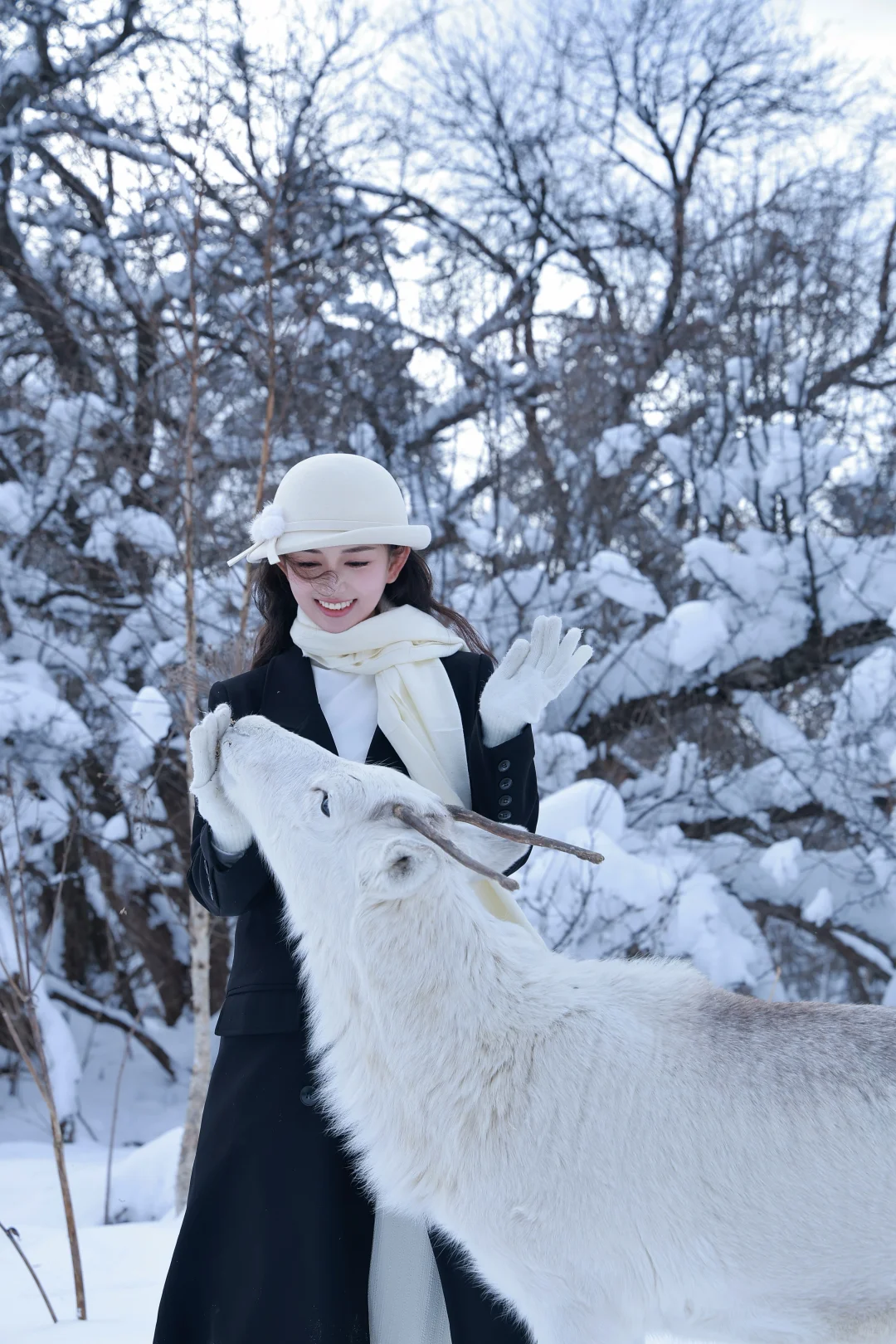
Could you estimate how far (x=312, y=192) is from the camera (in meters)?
6.34

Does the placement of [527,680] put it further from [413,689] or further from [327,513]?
[327,513]

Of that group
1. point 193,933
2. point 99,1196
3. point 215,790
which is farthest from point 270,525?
point 99,1196

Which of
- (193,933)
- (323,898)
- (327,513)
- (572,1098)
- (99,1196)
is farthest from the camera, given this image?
(99,1196)

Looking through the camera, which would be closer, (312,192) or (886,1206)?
(886,1206)

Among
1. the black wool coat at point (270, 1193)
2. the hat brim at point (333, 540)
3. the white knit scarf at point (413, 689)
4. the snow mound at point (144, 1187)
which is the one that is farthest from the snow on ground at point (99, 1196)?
the hat brim at point (333, 540)

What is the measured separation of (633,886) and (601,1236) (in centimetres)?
383

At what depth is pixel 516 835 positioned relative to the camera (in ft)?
4.94

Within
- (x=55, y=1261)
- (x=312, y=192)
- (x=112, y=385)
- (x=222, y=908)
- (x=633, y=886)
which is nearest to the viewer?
(x=222, y=908)

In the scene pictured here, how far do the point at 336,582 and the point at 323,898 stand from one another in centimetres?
65

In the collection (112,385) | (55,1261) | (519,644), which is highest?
(112,385)

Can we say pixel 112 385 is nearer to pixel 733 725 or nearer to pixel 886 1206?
pixel 733 725

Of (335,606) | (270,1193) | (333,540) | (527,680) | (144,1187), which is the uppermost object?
(333,540)

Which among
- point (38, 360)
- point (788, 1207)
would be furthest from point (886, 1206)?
point (38, 360)

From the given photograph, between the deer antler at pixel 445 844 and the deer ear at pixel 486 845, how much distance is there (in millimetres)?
64
